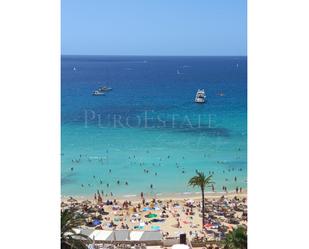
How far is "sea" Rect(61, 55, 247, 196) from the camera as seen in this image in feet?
72.4

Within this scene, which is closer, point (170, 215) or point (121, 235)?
point (121, 235)

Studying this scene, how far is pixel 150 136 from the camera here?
102 feet

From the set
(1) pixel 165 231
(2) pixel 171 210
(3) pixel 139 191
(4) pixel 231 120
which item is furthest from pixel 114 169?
(4) pixel 231 120

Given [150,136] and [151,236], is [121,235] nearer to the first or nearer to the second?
[151,236]

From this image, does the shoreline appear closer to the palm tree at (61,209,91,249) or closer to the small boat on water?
the palm tree at (61,209,91,249)

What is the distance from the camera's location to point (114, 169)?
80.4ft

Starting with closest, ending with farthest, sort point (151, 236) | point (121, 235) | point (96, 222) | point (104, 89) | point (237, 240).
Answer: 1. point (237, 240)
2. point (121, 235)
3. point (151, 236)
4. point (96, 222)
5. point (104, 89)

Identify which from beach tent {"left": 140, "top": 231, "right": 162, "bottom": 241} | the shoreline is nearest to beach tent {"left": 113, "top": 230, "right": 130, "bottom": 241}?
beach tent {"left": 140, "top": 231, "right": 162, "bottom": 241}

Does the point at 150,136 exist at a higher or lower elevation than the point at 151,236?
higher

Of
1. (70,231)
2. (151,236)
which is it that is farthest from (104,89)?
(70,231)
